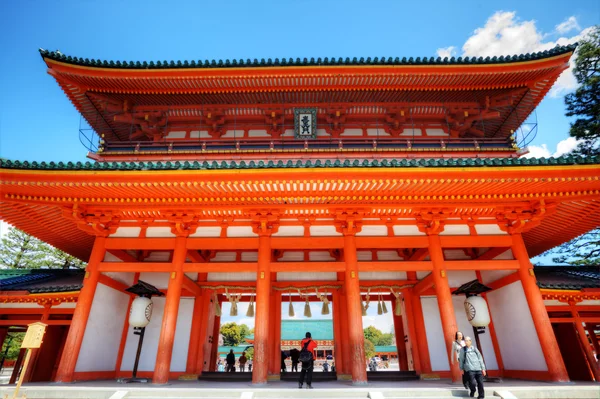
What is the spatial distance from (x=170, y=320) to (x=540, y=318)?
951 centimetres

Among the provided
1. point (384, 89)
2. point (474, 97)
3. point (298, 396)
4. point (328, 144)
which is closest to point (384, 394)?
point (298, 396)

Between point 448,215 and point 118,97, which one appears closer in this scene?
point 448,215

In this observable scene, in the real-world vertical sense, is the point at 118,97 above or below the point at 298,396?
above

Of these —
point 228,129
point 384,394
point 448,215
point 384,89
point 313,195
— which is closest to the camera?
point 384,394

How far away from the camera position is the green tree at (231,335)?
47.2m

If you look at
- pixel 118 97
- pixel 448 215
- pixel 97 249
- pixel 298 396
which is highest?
pixel 118 97

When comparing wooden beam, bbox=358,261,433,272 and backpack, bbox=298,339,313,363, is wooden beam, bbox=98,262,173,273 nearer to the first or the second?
backpack, bbox=298,339,313,363

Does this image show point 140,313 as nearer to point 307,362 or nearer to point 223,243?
point 223,243

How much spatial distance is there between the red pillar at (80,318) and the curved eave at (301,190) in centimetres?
145

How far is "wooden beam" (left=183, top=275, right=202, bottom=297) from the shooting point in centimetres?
957

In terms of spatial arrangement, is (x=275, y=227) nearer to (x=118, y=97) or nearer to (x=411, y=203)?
(x=411, y=203)

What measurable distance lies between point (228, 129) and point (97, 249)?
6.05 metres

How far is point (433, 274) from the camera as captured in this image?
28.2 feet

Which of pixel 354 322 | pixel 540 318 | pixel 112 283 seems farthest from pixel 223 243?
pixel 540 318
